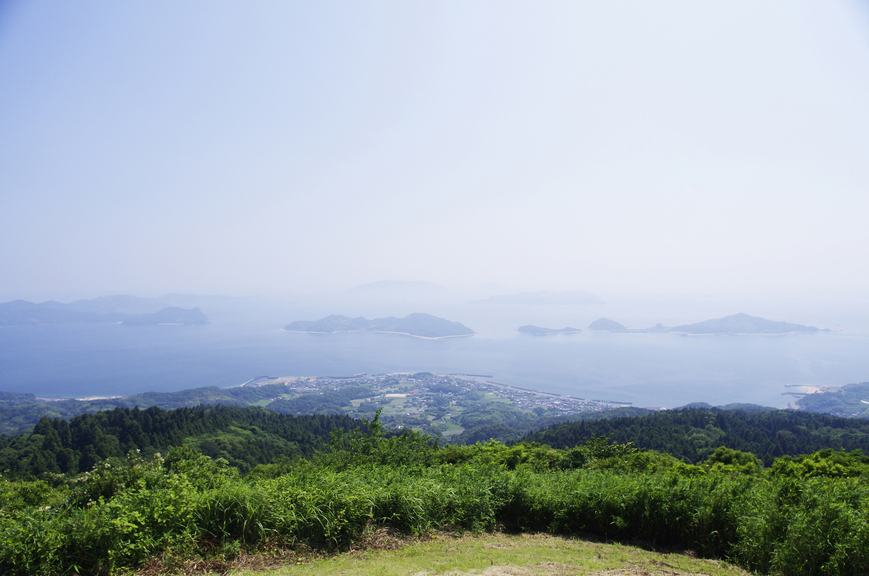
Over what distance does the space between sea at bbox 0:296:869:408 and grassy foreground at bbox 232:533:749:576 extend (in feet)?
313

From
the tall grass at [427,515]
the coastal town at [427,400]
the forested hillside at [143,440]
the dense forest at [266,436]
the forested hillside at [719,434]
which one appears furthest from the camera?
the coastal town at [427,400]

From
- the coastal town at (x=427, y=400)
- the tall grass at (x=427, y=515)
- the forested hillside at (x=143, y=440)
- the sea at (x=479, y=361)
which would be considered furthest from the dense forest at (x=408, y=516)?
the sea at (x=479, y=361)

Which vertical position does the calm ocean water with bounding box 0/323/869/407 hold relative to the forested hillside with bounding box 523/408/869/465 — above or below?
below

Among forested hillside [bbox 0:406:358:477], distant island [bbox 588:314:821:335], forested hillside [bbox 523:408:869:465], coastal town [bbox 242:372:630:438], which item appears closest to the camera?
forested hillside [bbox 0:406:358:477]

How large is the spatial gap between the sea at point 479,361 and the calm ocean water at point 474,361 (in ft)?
1.41

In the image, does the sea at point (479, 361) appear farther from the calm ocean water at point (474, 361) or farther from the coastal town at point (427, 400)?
the coastal town at point (427, 400)

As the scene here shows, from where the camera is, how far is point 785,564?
14.0 feet

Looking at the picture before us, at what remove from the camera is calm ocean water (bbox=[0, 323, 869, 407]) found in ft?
333

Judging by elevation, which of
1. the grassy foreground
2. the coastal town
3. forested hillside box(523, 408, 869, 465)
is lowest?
the coastal town

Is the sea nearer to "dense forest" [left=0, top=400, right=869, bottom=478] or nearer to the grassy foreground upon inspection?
"dense forest" [left=0, top=400, right=869, bottom=478]

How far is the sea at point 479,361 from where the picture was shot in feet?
331

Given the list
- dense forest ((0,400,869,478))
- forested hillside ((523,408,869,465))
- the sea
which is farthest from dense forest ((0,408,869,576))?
the sea

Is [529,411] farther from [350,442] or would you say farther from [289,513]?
[289,513]

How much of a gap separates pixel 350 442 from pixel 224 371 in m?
128
